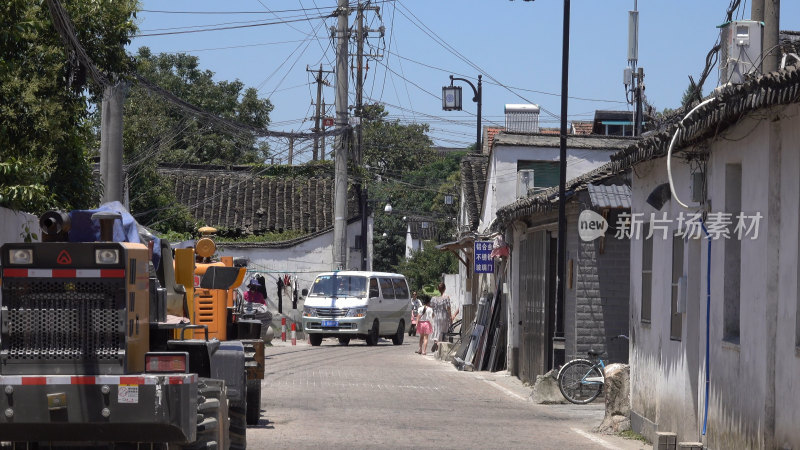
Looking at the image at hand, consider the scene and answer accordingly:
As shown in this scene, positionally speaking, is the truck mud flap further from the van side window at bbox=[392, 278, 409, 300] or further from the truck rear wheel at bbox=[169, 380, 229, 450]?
the van side window at bbox=[392, 278, 409, 300]

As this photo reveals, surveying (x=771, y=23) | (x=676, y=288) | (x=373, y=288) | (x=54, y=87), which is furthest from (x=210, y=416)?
(x=373, y=288)

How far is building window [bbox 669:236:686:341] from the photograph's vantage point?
13156 mm

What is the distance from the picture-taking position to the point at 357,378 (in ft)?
73.8

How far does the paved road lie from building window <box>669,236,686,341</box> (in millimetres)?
1455

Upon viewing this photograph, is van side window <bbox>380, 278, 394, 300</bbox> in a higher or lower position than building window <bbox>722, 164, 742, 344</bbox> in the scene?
lower

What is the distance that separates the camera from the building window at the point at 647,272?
14.8m

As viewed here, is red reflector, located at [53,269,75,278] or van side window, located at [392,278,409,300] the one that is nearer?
red reflector, located at [53,269,75,278]

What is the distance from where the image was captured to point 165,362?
26.9ft

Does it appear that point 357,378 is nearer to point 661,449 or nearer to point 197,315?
point 197,315

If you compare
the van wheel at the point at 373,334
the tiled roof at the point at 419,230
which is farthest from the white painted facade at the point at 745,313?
the tiled roof at the point at 419,230

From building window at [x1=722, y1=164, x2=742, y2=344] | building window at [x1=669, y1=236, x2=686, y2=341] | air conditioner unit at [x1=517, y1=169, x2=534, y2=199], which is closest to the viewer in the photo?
building window at [x1=722, y1=164, x2=742, y2=344]

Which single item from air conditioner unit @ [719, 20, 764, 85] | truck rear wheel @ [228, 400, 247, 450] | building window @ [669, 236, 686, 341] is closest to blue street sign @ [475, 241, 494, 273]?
building window @ [669, 236, 686, 341]

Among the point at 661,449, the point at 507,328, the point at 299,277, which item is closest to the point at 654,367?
the point at 661,449

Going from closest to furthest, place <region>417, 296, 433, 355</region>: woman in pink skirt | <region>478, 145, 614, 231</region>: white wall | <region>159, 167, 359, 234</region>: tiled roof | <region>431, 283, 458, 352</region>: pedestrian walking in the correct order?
<region>478, 145, 614, 231</region>: white wall
<region>417, 296, 433, 355</region>: woman in pink skirt
<region>431, 283, 458, 352</region>: pedestrian walking
<region>159, 167, 359, 234</region>: tiled roof
